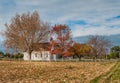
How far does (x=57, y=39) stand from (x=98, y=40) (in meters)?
27.0

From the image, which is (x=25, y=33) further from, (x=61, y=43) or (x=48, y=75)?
(x=48, y=75)

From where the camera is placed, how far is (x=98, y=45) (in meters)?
98.3

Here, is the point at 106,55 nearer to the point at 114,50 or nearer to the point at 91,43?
the point at 91,43

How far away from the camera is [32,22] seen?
72.9 metres

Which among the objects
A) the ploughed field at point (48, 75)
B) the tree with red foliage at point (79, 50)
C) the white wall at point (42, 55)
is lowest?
the ploughed field at point (48, 75)

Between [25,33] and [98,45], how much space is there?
3467 cm

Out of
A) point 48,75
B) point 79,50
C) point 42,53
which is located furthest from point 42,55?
point 48,75

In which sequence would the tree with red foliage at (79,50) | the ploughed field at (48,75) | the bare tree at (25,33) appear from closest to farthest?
the ploughed field at (48,75) → the bare tree at (25,33) → the tree with red foliage at (79,50)

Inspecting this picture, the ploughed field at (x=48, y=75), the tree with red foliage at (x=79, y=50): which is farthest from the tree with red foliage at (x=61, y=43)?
the ploughed field at (x=48, y=75)

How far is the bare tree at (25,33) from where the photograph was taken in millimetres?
72312

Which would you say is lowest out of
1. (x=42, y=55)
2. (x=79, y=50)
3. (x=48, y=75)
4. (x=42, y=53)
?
(x=48, y=75)

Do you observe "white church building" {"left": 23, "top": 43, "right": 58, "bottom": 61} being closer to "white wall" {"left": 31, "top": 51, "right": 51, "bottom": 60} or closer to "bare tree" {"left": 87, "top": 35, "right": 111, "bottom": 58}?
"white wall" {"left": 31, "top": 51, "right": 51, "bottom": 60}

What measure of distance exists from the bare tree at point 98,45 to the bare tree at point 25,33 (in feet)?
89.6

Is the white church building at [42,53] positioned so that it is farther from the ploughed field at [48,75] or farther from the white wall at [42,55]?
the ploughed field at [48,75]
